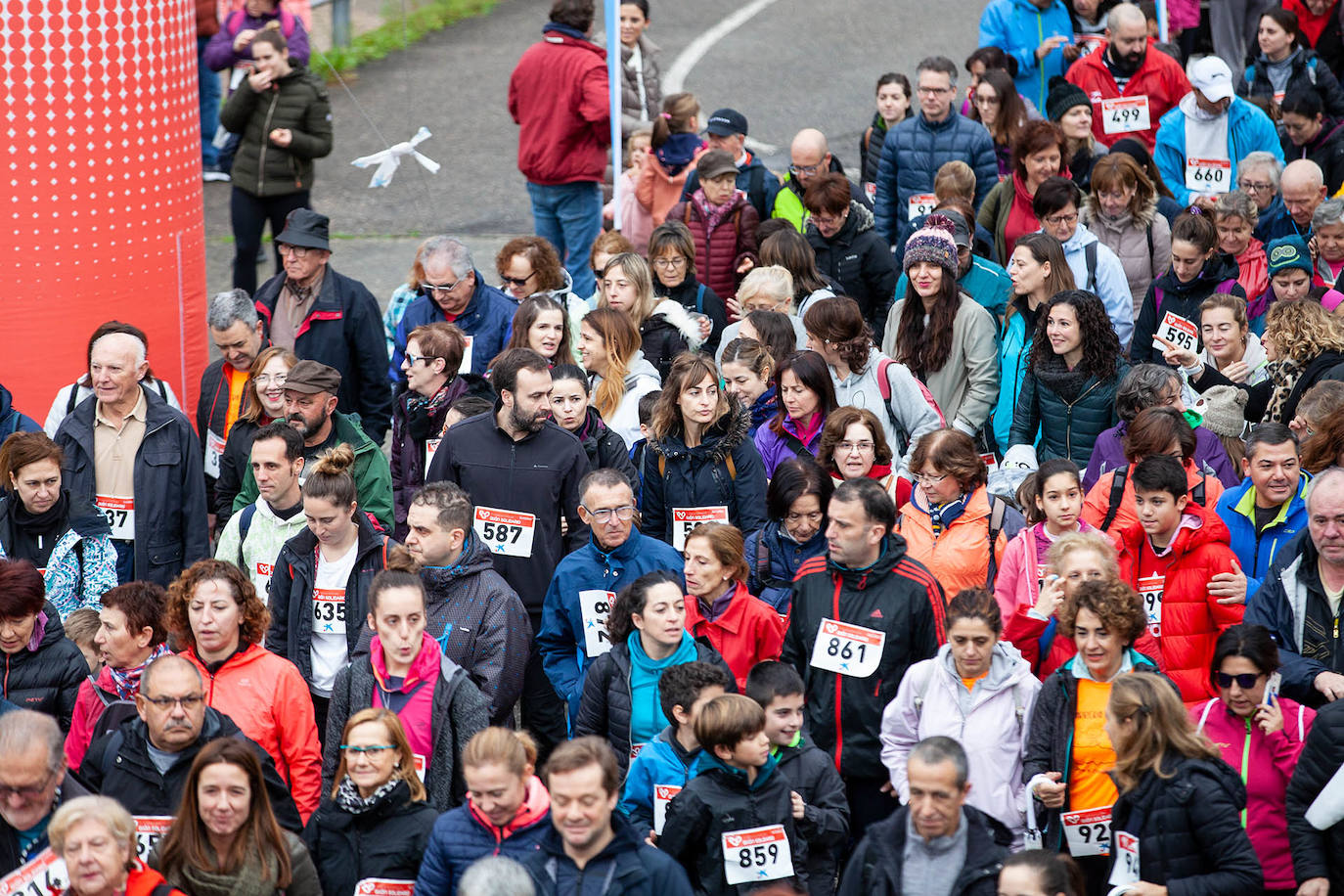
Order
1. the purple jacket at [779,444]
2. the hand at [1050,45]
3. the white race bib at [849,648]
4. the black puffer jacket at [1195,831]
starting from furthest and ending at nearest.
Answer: the hand at [1050,45] < the purple jacket at [779,444] < the white race bib at [849,648] < the black puffer jacket at [1195,831]

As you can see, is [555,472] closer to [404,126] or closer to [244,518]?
[244,518]

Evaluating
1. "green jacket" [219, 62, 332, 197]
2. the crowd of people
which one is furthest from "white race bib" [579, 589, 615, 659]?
"green jacket" [219, 62, 332, 197]

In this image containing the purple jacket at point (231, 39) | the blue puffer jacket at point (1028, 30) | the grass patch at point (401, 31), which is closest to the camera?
the blue puffer jacket at point (1028, 30)

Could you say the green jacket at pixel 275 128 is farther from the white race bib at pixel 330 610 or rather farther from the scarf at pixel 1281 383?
the scarf at pixel 1281 383

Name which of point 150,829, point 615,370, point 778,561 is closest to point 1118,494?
point 778,561

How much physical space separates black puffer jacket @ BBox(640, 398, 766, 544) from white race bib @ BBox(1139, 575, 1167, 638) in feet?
5.49

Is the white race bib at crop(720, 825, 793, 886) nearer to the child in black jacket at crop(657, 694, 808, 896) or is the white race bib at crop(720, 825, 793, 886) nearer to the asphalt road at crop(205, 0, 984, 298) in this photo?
the child in black jacket at crop(657, 694, 808, 896)

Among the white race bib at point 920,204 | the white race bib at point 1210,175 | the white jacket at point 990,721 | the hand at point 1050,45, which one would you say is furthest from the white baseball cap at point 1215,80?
the white jacket at point 990,721

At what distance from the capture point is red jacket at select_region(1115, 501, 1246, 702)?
21.1ft

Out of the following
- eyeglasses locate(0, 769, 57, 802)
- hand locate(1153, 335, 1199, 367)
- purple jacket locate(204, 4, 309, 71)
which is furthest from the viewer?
purple jacket locate(204, 4, 309, 71)

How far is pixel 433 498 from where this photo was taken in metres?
6.52

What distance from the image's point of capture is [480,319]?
9.11 m

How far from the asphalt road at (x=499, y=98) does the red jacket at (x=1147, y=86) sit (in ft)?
14.0

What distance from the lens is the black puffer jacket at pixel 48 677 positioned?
617cm
